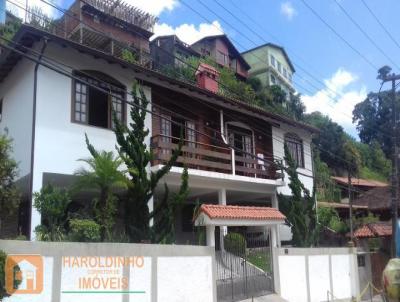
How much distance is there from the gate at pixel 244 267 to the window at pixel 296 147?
335 inches

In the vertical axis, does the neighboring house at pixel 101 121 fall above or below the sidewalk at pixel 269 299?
above

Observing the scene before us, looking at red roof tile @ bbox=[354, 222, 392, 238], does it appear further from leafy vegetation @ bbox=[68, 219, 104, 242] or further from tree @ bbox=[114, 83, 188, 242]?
leafy vegetation @ bbox=[68, 219, 104, 242]

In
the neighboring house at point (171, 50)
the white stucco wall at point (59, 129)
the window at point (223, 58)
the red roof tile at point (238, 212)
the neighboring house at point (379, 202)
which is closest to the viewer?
the white stucco wall at point (59, 129)

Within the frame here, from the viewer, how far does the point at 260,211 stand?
1569 centimetres

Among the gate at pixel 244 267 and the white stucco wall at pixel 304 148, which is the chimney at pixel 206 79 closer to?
the white stucco wall at pixel 304 148

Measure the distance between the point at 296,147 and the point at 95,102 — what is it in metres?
11.4

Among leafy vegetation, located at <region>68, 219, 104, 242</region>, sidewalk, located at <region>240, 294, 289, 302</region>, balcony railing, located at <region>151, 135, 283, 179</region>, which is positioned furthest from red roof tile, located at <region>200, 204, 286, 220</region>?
leafy vegetation, located at <region>68, 219, 104, 242</region>

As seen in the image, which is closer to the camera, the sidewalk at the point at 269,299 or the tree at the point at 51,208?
the tree at the point at 51,208

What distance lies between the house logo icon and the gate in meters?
5.30

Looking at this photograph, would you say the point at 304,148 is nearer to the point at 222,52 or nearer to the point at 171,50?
the point at 171,50

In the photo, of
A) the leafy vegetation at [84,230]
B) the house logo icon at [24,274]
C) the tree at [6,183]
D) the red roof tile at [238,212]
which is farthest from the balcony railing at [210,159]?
the house logo icon at [24,274]

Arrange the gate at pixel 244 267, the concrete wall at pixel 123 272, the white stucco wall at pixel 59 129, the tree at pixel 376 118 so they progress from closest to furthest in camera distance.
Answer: the concrete wall at pixel 123 272
the gate at pixel 244 267
the white stucco wall at pixel 59 129
the tree at pixel 376 118

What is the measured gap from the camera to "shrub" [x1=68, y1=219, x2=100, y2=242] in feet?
37.6

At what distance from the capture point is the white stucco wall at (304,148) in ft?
A: 72.6
